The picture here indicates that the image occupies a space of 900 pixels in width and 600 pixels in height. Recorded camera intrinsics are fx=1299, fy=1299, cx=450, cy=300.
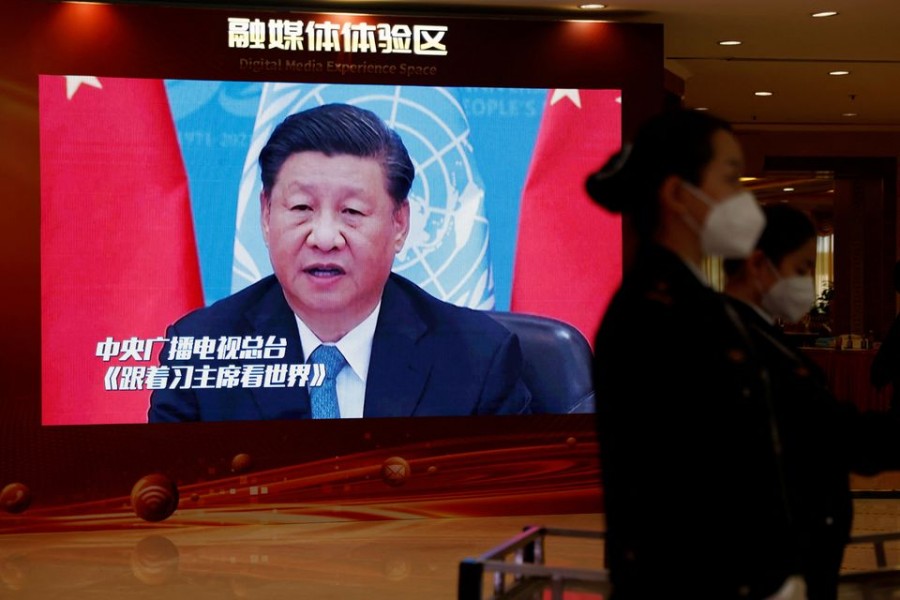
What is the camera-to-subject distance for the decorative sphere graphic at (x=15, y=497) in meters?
7.49

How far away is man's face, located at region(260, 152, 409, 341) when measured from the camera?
7.60 meters

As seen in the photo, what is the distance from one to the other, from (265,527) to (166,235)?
1816 millimetres

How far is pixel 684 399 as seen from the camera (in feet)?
6.48

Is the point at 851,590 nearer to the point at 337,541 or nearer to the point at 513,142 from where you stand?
the point at 337,541

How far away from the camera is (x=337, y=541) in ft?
23.9

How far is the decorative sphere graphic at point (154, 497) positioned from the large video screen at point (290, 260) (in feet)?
0.04

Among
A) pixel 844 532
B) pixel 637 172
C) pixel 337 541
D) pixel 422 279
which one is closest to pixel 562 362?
pixel 422 279

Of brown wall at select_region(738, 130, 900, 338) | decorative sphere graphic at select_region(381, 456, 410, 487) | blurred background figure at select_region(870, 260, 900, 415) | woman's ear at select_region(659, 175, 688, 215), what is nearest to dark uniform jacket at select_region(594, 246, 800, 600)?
woman's ear at select_region(659, 175, 688, 215)

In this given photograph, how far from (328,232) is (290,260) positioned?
28 centimetres

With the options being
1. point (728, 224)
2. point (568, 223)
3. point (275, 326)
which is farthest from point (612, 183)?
point (568, 223)

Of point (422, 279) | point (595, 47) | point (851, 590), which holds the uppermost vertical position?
point (595, 47)

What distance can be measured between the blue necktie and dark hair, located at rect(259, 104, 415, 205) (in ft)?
3.21

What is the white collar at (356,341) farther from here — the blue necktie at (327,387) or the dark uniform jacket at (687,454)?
the dark uniform jacket at (687,454)

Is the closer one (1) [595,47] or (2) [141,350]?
(2) [141,350]
